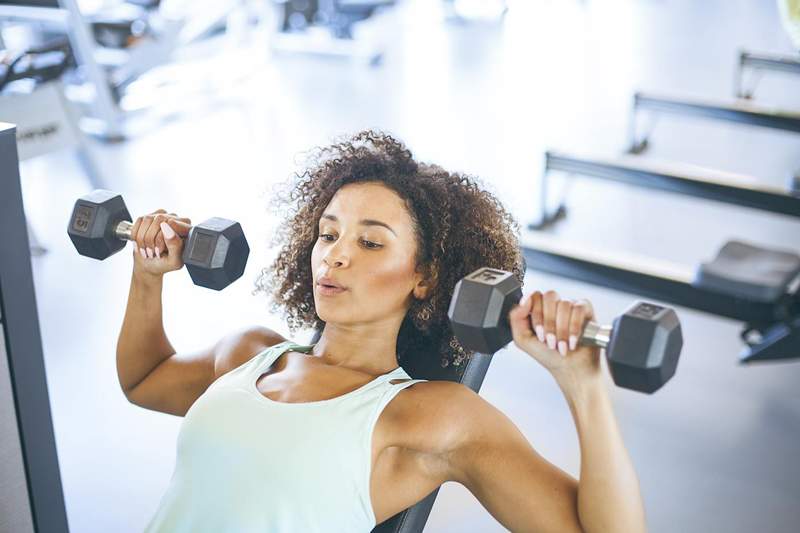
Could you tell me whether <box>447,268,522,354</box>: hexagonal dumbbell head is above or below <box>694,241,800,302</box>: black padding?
above

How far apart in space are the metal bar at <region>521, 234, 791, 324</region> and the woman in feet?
4.46

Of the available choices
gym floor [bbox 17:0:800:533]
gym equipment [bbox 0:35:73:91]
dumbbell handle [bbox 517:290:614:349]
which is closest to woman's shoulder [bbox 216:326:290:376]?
gym floor [bbox 17:0:800:533]

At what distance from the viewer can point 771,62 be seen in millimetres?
4672

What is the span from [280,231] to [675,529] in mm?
1137

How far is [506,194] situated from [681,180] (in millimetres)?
833

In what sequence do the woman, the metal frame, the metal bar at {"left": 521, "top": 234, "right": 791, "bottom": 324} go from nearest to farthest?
the woman < the metal bar at {"left": 521, "top": 234, "right": 791, "bottom": 324} < the metal frame

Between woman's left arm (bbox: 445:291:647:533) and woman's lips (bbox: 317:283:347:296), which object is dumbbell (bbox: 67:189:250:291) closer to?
woman's lips (bbox: 317:283:347:296)

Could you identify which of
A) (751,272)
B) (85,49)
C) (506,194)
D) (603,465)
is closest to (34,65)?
(85,49)

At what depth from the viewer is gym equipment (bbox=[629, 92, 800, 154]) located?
12.9 ft

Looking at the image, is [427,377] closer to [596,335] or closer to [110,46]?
[596,335]

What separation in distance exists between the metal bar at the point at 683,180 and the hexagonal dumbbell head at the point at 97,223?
2290 mm

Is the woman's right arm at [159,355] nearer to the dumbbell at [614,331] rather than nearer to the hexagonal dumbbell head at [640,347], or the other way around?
the dumbbell at [614,331]

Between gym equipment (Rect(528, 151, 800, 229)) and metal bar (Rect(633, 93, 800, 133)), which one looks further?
metal bar (Rect(633, 93, 800, 133))

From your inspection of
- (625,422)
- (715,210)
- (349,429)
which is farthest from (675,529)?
(715,210)
